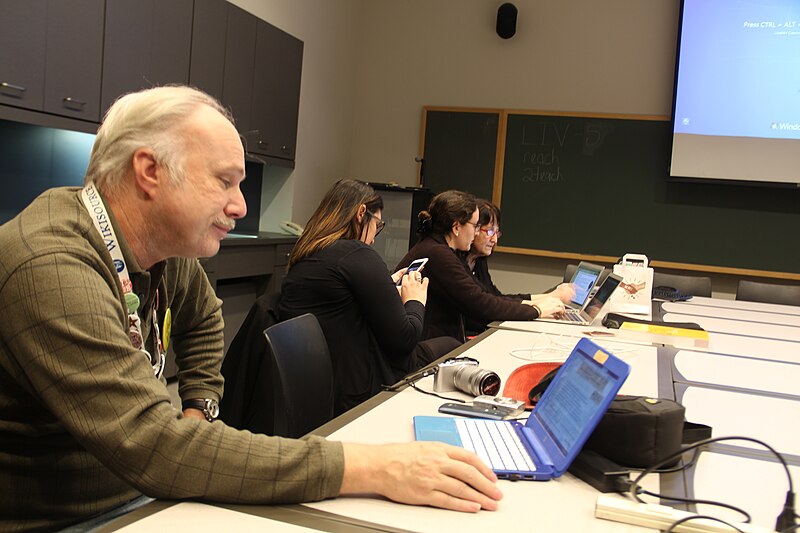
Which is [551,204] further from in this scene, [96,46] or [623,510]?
[623,510]

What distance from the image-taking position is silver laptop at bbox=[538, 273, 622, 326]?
324cm

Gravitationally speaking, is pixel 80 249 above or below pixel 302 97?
below

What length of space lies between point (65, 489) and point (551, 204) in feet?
17.4

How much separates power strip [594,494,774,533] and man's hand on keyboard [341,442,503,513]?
17 cm

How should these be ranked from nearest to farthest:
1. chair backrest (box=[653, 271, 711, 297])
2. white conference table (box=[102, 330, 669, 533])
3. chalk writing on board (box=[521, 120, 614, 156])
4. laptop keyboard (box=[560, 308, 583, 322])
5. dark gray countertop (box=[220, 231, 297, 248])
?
white conference table (box=[102, 330, 669, 533]), laptop keyboard (box=[560, 308, 583, 322]), dark gray countertop (box=[220, 231, 297, 248]), chair backrest (box=[653, 271, 711, 297]), chalk writing on board (box=[521, 120, 614, 156])

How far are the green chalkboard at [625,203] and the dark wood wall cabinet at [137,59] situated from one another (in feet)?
7.06

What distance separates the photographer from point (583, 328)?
305 centimetres

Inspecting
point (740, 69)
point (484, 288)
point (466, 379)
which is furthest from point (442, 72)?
point (466, 379)

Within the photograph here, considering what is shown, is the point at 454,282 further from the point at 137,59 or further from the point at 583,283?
the point at 137,59

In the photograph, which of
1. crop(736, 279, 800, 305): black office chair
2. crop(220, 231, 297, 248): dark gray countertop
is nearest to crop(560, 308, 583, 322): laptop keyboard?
crop(220, 231, 297, 248): dark gray countertop

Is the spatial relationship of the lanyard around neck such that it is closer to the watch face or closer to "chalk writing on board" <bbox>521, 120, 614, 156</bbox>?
the watch face

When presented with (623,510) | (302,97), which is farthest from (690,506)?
(302,97)

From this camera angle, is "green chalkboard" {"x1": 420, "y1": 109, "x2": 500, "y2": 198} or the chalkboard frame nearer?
the chalkboard frame

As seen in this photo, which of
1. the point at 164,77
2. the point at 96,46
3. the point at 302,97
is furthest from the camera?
the point at 302,97
